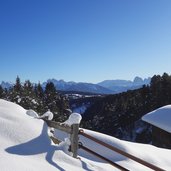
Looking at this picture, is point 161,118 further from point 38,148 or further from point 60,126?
point 38,148

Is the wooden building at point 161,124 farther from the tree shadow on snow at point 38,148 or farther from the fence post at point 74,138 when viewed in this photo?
the tree shadow on snow at point 38,148

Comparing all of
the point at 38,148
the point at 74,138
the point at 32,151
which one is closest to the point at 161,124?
the point at 74,138

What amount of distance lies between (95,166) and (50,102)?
55787 millimetres

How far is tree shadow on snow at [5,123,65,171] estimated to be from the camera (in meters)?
4.90

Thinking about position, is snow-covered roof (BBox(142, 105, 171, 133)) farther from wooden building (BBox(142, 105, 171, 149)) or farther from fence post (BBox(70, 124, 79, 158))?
fence post (BBox(70, 124, 79, 158))

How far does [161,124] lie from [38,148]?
11994 millimetres

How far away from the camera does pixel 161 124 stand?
16.3 m

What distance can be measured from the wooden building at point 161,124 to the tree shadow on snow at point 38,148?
11086mm

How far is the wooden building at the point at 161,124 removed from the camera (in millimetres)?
16209

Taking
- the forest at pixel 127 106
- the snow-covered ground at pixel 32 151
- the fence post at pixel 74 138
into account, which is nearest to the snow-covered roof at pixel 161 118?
the snow-covered ground at pixel 32 151

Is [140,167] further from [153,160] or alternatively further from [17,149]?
[17,149]

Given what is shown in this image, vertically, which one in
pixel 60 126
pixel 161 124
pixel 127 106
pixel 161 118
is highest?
pixel 60 126

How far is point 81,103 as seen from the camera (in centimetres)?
18750

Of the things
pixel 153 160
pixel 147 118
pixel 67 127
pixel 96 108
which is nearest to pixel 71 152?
pixel 67 127
